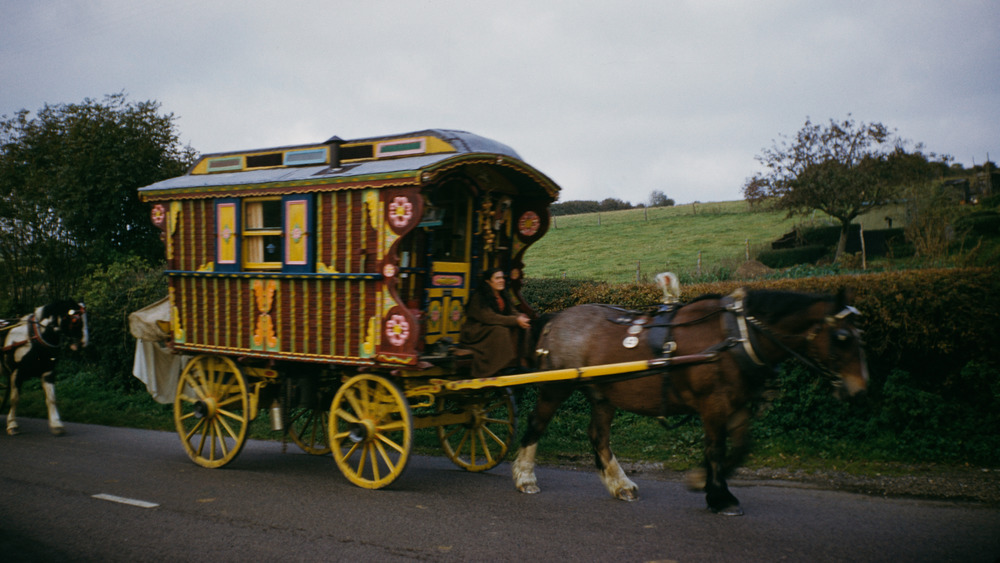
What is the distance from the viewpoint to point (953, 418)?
265 inches

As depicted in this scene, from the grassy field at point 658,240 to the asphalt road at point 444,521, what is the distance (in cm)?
1238

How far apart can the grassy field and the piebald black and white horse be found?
13398mm

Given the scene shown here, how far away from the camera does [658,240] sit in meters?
34.0

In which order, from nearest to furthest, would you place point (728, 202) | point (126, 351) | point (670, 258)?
point (126, 351) → point (670, 258) → point (728, 202)

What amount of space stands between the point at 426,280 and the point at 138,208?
54.6 ft

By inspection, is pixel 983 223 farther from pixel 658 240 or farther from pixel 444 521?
pixel 444 521

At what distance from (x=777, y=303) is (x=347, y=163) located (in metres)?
4.24

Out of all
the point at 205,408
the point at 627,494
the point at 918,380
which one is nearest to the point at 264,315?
the point at 205,408

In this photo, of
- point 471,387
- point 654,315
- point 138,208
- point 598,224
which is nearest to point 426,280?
point 471,387

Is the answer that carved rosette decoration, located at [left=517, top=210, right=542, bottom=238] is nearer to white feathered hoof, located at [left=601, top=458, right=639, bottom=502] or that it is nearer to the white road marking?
white feathered hoof, located at [left=601, top=458, right=639, bottom=502]

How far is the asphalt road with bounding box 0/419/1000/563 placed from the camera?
4375 mm

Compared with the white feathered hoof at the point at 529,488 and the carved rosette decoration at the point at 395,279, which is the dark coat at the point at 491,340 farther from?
the white feathered hoof at the point at 529,488

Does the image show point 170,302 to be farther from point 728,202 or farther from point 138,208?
point 728,202

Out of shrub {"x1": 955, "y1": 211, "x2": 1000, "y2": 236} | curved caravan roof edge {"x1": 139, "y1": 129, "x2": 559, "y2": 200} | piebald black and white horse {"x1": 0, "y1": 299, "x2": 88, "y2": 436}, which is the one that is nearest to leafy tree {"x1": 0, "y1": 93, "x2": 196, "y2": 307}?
piebald black and white horse {"x1": 0, "y1": 299, "x2": 88, "y2": 436}
